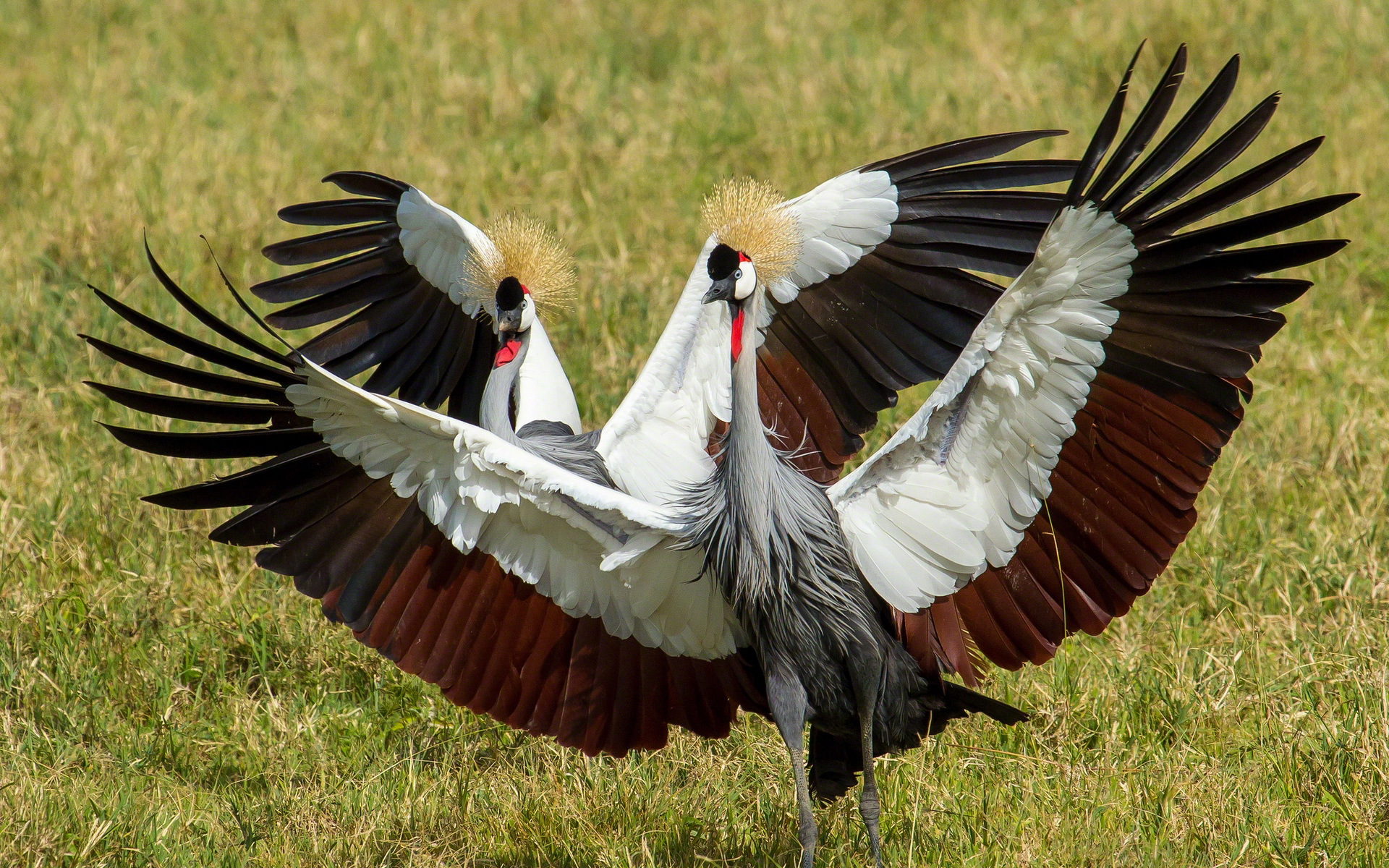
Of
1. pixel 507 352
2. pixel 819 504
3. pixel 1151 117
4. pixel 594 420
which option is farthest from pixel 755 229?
pixel 594 420

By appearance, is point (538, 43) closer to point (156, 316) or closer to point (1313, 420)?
point (156, 316)

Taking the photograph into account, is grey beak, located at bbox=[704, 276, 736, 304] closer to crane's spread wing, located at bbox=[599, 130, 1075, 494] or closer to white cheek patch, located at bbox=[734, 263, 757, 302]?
white cheek patch, located at bbox=[734, 263, 757, 302]

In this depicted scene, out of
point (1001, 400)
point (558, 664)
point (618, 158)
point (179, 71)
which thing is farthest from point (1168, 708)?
point (179, 71)

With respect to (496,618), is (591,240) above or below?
above

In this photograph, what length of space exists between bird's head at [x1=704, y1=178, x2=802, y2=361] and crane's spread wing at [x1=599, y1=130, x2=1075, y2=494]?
29.1 inches

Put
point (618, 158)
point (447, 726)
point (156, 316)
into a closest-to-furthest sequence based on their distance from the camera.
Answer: point (447, 726) → point (156, 316) → point (618, 158)

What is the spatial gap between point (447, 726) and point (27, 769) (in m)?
1.07

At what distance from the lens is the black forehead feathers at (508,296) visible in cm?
471

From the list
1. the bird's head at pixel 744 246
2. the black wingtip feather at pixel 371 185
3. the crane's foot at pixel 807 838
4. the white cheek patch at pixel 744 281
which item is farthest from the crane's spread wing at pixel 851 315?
the crane's foot at pixel 807 838

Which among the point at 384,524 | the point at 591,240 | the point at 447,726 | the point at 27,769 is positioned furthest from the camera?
the point at 591,240

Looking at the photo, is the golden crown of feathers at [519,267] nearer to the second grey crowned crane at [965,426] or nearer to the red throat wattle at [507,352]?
the red throat wattle at [507,352]

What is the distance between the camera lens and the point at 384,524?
11.2ft

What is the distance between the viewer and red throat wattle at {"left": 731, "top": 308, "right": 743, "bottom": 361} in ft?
10.8

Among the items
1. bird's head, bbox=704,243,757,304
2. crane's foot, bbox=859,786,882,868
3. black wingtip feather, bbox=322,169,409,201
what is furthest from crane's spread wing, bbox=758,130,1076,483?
black wingtip feather, bbox=322,169,409,201
